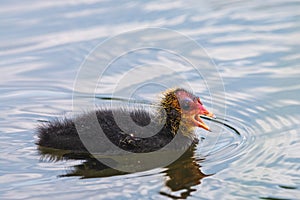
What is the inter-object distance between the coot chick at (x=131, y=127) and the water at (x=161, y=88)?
0.18 metres

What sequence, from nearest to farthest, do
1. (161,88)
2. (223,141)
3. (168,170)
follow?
1. (168,170)
2. (223,141)
3. (161,88)

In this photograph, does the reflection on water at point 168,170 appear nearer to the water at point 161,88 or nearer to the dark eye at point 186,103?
the water at point 161,88

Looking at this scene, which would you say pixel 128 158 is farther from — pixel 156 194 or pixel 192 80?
pixel 192 80

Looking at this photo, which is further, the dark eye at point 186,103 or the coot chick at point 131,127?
the dark eye at point 186,103

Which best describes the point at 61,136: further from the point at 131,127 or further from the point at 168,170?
the point at 168,170

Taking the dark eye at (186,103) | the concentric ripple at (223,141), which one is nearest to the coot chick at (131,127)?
the dark eye at (186,103)

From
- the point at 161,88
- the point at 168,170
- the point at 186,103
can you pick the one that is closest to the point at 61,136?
the point at 168,170

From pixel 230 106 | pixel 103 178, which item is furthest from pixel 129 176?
pixel 230 106

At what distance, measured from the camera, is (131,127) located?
25.0ft

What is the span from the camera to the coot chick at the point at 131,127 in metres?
7.50

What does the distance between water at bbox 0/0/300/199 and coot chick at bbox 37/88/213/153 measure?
0.18 m

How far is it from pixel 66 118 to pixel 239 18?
3.73 metres

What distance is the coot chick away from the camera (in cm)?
750

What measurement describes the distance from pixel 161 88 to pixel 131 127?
1.51 m
